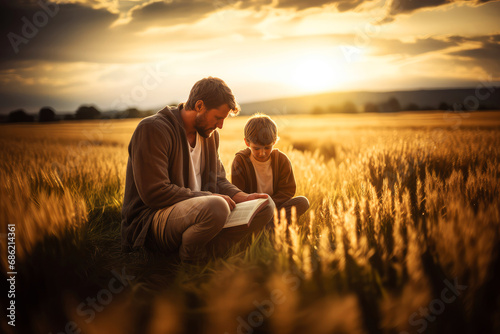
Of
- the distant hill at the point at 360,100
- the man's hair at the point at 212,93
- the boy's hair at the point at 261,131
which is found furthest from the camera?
the distant hill at the point at 360,100

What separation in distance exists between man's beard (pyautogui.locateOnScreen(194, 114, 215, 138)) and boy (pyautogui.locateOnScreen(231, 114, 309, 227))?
504mm

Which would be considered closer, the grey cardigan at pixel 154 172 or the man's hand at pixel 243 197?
the grey cardigan at pixel 154 172

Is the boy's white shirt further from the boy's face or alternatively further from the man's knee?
the man's knee

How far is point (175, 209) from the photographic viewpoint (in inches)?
97.1

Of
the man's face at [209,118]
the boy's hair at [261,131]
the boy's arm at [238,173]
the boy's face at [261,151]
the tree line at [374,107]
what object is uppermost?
the tree line at [374,107]

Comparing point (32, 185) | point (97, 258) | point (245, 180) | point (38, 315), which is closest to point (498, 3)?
point (245, 180)

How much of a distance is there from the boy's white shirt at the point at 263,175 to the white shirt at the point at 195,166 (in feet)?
2.10

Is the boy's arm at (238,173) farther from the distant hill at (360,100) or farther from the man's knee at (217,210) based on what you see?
the distant hill at (360,100)

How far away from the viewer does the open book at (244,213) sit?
7.68 ft

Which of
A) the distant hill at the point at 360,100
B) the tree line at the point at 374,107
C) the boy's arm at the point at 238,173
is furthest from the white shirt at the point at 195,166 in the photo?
the tree line at the point at 374,107

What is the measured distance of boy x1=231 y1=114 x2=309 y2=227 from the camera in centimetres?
315

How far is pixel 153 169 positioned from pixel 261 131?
3.78ft

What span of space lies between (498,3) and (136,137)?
477 centimetres

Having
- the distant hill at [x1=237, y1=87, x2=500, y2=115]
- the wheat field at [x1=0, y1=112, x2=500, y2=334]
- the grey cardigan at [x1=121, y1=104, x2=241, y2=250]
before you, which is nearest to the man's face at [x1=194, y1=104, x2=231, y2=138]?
the grey cardigan at [x1=121, y1=104, x2=241, y2=250]
